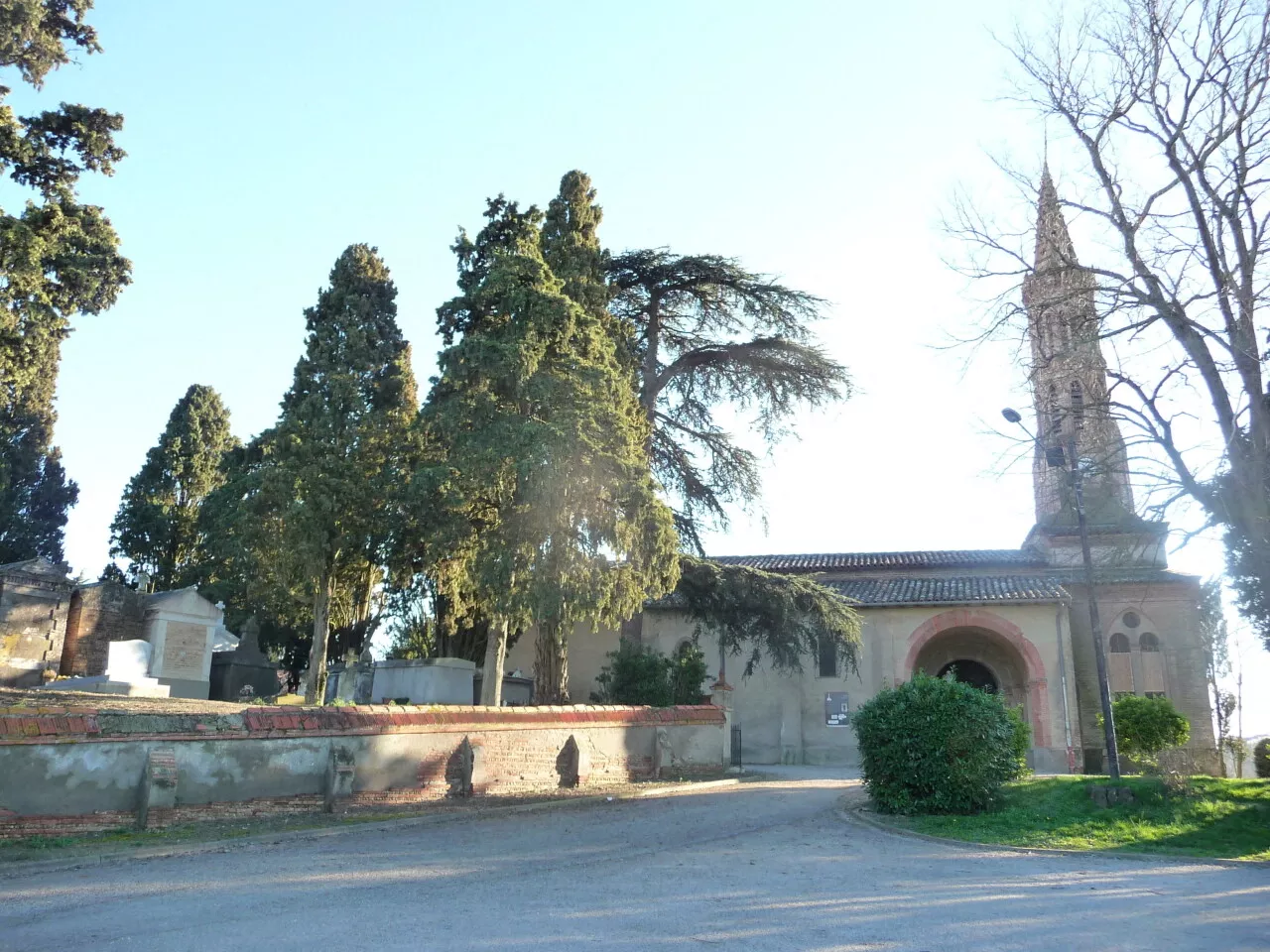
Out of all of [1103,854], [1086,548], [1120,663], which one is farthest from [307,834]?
[1120,663]

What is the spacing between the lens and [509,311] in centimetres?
1694

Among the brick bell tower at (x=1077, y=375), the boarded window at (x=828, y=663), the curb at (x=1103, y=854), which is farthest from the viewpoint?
the boarded window at (x=828, y=663)

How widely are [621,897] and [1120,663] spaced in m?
24.8

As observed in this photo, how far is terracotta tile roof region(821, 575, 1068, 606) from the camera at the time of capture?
2606cm

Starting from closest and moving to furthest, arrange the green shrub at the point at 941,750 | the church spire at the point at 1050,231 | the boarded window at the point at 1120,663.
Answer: the green shrub at the point at 941,750
the church spire at the point at 1050,231
the boarded window at the point at 1120,663

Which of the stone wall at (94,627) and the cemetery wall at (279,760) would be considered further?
the stone wall at (94,627)

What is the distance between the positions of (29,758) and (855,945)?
7.23 meters

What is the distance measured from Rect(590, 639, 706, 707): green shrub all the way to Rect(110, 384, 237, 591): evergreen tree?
22.7 metres

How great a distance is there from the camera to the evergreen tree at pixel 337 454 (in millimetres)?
17078

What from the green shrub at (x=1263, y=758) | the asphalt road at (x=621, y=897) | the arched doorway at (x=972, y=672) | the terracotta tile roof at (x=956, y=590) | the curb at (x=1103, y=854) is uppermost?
the terracotta tile roof at (x=956, y=590)

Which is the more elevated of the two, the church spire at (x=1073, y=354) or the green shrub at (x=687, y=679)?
Answer: the church spire at (x=1073, y=354)

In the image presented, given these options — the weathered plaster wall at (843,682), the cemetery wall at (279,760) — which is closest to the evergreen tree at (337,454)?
the cemetery wall at (279,760)

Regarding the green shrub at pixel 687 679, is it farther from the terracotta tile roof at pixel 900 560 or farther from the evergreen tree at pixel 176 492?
the evergreen tree at pixel 176 492

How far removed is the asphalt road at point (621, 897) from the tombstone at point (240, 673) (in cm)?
Result: 1683
